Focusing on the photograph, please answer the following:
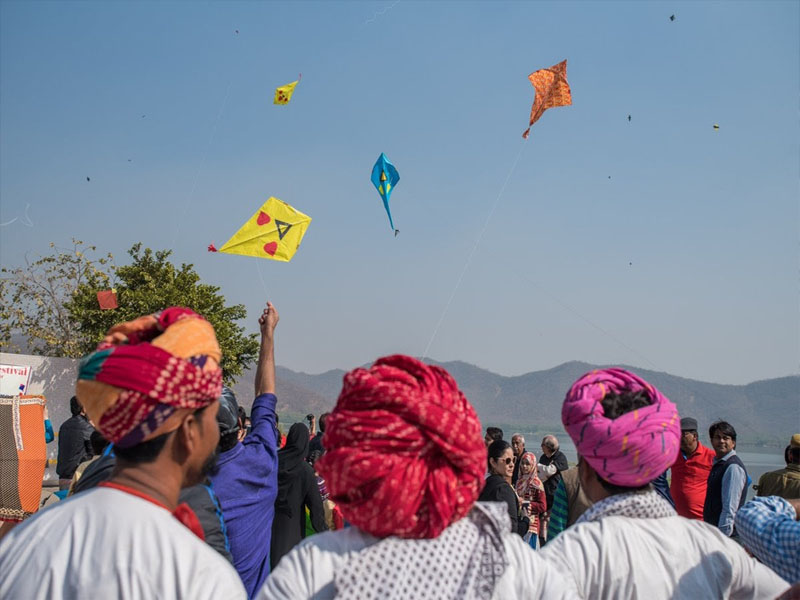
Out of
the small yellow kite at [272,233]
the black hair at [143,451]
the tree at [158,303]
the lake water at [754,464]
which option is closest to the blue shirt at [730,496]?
the small yellow kite at [272,233]

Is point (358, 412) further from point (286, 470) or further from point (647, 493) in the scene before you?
point (286, 470)

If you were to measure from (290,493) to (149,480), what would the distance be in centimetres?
327

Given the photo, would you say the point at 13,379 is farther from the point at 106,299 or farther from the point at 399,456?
the point at 399,456

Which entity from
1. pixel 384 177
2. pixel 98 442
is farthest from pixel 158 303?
pixel 98 442

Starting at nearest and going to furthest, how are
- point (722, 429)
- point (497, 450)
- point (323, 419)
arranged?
point (497, 450) → point (722, 429) → point (323, 419)

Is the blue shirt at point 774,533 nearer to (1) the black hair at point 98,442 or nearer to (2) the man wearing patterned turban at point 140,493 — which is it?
(2) the man wearing patterned turban at point 140,493

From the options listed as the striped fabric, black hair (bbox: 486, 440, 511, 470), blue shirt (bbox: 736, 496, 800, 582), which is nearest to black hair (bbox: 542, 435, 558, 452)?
black hair (bbox: 486, 440, 511, 470)

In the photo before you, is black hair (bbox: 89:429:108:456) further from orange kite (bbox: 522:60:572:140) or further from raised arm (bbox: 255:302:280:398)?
orange kite (bbox: 522:60:572:140)

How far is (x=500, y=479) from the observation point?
17.6 feet

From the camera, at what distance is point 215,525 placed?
2551 millimetres

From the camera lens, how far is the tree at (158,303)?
27.7 m

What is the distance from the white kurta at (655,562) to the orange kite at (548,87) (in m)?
9.28

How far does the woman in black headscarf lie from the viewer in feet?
16.3

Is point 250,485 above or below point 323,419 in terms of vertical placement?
above
